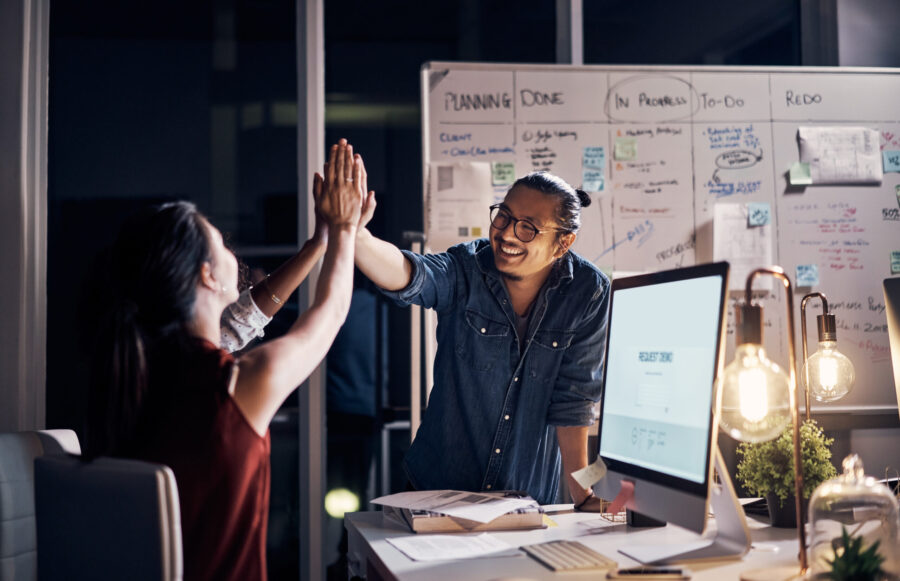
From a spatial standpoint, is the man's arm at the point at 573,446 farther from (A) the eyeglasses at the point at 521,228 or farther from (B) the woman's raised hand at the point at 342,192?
(B) the woman's raised hand at the point at 342,192

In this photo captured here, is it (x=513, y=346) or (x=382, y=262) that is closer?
(x=382, y=262)

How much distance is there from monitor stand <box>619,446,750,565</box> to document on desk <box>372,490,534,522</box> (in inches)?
10.5

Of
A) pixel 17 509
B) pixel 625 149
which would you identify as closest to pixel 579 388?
pixel 17 509

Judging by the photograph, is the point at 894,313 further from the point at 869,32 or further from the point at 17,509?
the point at 869,32

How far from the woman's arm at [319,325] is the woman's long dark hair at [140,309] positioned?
135mm

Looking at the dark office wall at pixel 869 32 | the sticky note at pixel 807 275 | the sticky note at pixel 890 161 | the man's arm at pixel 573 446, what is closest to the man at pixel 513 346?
the man's arm at pixel 573 446

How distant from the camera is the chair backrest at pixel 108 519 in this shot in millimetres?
986

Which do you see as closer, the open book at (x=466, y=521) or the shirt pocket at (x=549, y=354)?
the open book at (x=466, y=521)

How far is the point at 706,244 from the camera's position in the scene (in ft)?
10.0

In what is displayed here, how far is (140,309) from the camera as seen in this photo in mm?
1207

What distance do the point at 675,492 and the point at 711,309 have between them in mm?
295

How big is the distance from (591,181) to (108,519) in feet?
7.72

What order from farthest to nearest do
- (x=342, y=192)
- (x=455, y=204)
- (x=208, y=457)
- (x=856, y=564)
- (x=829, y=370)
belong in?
(x=455, y=204)
(x=829, y=370)
(x=342, y=192)
(x=208, y=457)
(x=856, y=564)

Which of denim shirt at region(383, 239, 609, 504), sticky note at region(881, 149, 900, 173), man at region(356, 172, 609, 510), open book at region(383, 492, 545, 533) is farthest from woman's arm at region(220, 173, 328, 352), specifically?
sticky note at region(881, 149, 900, 173)
